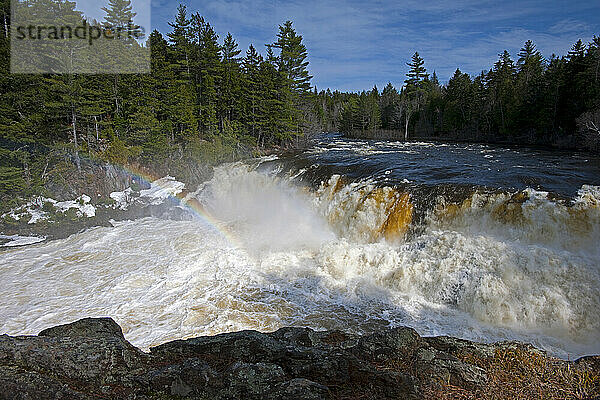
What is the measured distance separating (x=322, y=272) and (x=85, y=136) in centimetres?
1786

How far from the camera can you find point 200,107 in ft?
84.2

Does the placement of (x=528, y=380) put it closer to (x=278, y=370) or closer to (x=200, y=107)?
(x=278, y=370)

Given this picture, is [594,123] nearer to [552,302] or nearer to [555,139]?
[555,139]

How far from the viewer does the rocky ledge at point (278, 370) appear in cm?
316

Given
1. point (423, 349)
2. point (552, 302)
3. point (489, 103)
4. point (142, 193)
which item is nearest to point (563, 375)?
point (423, 349)

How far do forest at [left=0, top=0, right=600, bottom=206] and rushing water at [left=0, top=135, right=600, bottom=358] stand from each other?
654cm

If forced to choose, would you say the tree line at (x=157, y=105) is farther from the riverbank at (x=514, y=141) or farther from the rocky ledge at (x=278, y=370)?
the riverbank at (x=514, y=141)

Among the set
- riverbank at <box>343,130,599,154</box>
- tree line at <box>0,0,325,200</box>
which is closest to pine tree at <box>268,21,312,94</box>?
tree line at <box>0,0,325,200</box>

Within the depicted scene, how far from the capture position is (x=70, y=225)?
592 inches

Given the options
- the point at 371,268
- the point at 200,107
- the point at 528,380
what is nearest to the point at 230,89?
the point at 200,107

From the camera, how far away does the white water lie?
7438 millimetres

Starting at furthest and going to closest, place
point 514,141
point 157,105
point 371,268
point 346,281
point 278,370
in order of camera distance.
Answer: point 514,141 → point 157,105 → point 371,268 → point 346,281 → point 278,370

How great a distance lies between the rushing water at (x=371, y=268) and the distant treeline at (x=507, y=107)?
18.6m

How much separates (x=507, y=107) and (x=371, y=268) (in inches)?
1465
